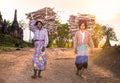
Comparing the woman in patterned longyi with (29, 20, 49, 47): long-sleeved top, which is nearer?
(29, 20, 49, 47): long-sleeved top

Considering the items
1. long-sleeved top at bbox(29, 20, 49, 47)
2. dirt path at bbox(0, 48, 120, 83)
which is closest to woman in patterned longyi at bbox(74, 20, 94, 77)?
dirt path at bbox(0, 48, 120, 83)

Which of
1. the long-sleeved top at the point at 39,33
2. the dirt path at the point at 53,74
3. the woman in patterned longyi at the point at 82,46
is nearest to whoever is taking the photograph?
the long-sleeved top at the point at 39,33

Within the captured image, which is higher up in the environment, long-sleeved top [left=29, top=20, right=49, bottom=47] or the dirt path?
long-sleeved top [left=29, top=20, right=49, bottom=47]

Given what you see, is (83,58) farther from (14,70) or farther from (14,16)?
(14,16)

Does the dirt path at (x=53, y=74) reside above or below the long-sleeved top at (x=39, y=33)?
below

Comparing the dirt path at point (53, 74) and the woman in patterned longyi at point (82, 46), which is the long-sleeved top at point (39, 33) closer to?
the woman in patterned longyi at point (82, 46)

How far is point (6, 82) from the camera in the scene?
11.9m

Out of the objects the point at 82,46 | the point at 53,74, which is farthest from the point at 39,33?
the point at 53,74

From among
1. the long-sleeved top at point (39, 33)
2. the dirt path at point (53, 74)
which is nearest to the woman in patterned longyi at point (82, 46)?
the dirt path at point (53, 74)

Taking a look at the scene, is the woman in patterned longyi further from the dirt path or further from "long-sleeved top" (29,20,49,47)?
"long-sleeved top" (29,20,49,47)

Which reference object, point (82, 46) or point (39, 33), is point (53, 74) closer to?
point (82, 46)

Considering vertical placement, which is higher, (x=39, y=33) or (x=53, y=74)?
(x=39, y=33)

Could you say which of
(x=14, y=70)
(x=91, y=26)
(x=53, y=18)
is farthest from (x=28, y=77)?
(x=53, y=18)

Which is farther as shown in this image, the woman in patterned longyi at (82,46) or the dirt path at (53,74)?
the woman in patterned longyi at (82,46)
